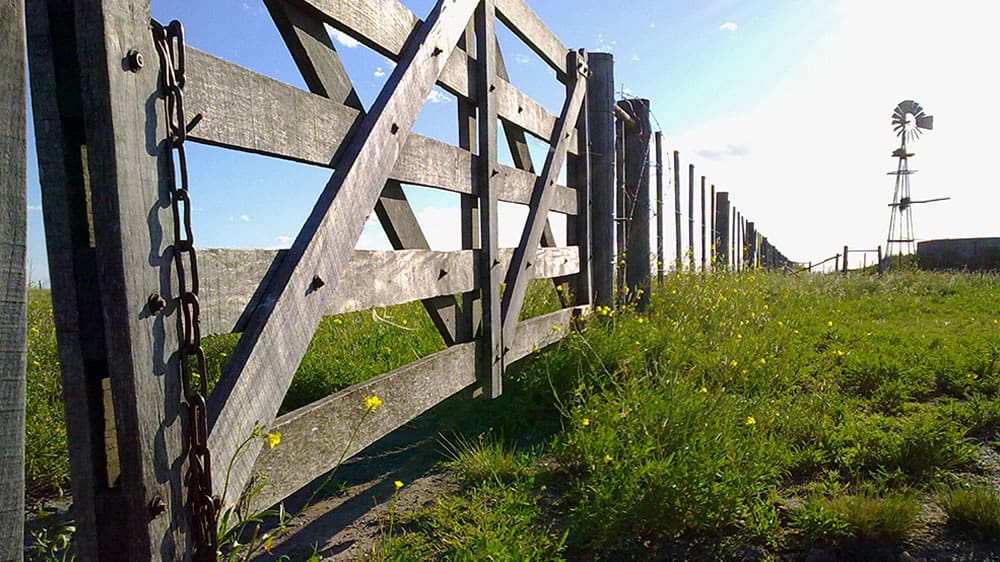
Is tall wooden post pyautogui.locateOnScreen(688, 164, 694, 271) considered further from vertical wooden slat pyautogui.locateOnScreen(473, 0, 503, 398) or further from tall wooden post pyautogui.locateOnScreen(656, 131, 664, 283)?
vertical wooden slat pyautogui.locateOnScreen(473, 0, 503, 398)

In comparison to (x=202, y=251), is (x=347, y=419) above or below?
below

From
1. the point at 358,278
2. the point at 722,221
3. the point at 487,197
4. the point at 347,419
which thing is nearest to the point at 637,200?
the point at 487,197

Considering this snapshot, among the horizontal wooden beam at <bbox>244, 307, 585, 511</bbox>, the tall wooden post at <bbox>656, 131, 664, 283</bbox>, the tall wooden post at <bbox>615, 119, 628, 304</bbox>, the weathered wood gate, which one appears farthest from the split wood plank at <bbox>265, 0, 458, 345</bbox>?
the tall wooden post at <bbox>656, 131, 664, 283</bbox>

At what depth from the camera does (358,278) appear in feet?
7.89

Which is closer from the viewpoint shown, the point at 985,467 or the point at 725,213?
the point at 985,467

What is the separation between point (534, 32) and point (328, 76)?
2.47m

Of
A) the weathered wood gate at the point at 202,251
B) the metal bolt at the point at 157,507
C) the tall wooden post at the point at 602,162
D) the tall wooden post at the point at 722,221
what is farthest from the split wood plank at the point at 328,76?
the tall wooden post at the point at 722,221

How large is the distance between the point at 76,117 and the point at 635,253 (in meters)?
5.56

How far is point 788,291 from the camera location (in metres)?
9.90

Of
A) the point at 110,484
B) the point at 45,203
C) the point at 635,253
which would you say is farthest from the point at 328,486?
the point at 635,253

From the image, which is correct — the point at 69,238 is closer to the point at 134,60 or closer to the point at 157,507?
the point at 134,60

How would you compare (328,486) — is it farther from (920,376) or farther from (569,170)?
(920,376)

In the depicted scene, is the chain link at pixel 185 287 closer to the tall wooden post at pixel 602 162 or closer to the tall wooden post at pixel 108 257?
the tall wooden post at pixel 108 257

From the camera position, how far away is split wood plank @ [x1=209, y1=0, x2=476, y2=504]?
1.79 m
